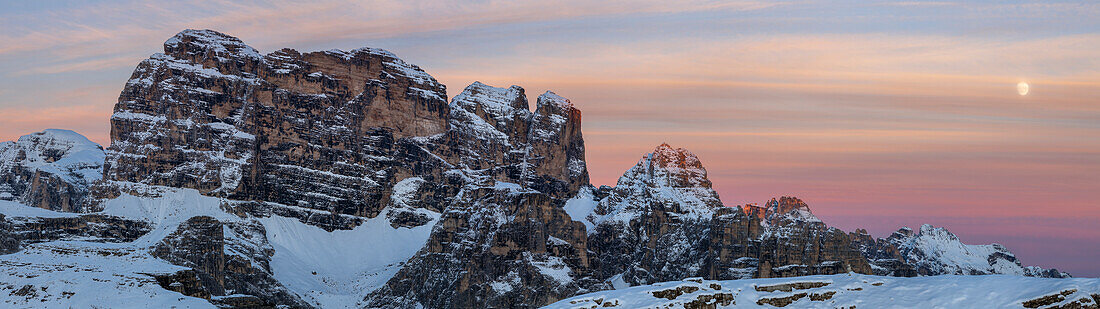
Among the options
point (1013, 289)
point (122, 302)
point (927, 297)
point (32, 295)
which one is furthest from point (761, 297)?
point (32, 295)

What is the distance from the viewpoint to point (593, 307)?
105812 millimetres

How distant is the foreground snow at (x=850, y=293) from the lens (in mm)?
97438

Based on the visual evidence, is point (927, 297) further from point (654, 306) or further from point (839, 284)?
point (654, 306)

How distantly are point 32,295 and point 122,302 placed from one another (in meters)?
10.5

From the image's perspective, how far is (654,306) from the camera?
105 metres

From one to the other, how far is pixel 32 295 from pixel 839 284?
86.1 m

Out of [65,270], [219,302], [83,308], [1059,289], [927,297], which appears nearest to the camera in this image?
[1059,289]

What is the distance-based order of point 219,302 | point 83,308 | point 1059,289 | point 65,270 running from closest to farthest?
1. point 1059,289
2. point 83,308
3. point 65,270
4. point 219,302

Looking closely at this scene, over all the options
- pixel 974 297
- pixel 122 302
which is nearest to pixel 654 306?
pixel 974 297

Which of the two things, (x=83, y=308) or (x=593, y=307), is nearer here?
(x=593, y=307)

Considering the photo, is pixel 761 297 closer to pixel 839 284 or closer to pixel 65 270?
pixel 839 284

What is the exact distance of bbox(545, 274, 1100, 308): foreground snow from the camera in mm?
97438

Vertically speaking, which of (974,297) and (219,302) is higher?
(974,297)

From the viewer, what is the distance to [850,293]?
347 ft
